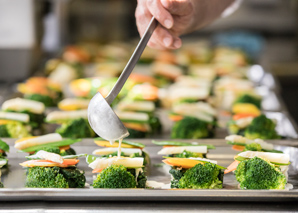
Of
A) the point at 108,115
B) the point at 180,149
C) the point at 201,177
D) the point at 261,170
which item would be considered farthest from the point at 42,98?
the point at 261,170

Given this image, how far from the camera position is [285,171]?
1914mm

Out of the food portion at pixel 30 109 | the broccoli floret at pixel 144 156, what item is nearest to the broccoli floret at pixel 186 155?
the broccoli floret at pixel 144 156

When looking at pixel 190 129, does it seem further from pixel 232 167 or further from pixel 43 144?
pixel 43 144

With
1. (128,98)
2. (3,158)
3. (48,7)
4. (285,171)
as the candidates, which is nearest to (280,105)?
(128,98)

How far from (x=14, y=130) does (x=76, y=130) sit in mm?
308

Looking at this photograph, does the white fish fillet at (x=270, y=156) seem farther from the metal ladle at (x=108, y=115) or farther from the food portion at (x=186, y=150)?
the metal ladle at (x=108, y=115)

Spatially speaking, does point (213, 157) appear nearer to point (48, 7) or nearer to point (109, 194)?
point (109, 194)

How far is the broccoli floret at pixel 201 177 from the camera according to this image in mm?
1791

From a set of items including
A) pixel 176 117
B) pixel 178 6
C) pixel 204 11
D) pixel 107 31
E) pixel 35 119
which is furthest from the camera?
pixel 107 31

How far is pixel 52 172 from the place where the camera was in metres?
1.79

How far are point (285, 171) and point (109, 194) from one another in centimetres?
72

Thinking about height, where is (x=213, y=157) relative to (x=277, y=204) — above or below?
above

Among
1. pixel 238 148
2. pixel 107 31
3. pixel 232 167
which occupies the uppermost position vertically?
pixel 107 31

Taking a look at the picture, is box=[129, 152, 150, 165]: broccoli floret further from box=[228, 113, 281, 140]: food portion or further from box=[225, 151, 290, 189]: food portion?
box=[228, 113, 281, 140]: food portion
